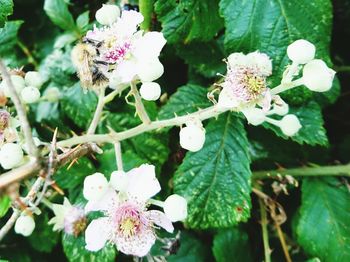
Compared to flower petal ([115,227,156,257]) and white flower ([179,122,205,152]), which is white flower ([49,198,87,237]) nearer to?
flower petal ([115,227,156,257])

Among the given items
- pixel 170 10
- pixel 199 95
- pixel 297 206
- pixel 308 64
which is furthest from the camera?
pixel 297 206

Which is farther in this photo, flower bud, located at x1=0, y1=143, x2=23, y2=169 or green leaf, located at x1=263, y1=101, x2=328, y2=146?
green leaf, located at x1=263, y1=101, x2=328, y2=146

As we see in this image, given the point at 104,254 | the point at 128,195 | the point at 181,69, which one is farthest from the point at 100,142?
the point at 181,69

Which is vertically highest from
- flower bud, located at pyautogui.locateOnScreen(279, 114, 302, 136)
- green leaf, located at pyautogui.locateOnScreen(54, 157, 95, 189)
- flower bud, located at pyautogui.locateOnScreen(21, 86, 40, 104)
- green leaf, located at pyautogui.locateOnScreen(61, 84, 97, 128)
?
flower bud, located at pyautogui.locateOnScreen(21, 86, 40, 104)

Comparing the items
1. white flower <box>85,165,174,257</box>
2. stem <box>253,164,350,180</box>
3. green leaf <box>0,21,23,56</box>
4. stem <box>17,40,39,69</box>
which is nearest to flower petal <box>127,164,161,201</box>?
white flower <box>85,165,174,257</box>

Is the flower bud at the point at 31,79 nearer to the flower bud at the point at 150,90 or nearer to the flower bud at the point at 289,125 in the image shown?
the flower bud at the point at 150,90

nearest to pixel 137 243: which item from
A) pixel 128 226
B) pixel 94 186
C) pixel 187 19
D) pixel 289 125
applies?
pixel 128 226

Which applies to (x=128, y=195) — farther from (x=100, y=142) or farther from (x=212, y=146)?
(x=212, y=146)
